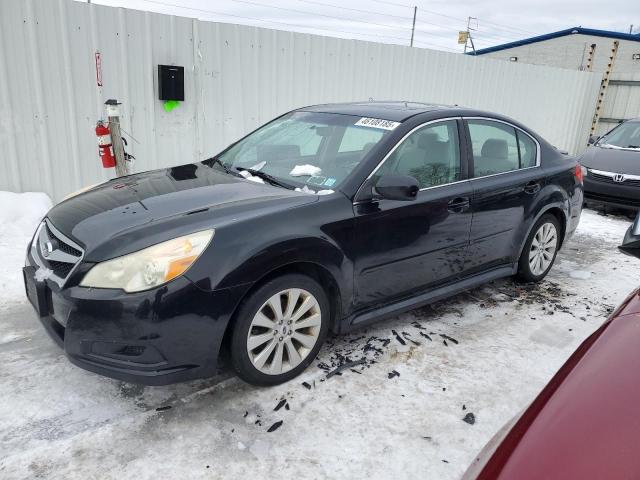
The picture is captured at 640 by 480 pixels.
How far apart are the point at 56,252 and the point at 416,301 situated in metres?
2.27

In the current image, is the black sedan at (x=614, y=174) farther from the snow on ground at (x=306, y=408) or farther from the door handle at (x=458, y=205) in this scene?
the door handle at (x=458, y=205)

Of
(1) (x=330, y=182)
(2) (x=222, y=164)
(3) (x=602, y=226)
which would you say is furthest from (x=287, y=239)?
(3) (x=602, y=226)

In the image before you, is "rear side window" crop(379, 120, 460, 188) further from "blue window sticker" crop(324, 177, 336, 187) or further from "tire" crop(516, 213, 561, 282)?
"tire" crop(516, 213, 561, 282)

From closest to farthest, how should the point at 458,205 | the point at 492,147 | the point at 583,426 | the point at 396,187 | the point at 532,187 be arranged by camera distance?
1. the point at 583,426
2. the point at 396,187
3. the point at 458,205
4. the point at 492,147
5. the point at 532,187

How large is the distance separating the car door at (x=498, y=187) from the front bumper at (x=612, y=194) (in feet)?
13.1

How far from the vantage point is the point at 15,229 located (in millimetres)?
5148

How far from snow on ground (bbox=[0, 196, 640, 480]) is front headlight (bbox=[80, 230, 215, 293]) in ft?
2.41

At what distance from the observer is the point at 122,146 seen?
17.8 ft

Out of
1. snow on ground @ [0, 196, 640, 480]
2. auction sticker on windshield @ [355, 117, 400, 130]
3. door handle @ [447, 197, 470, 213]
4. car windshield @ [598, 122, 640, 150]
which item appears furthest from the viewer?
car windshield @ [598, 122, 640, 150]

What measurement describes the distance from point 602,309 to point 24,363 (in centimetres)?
435

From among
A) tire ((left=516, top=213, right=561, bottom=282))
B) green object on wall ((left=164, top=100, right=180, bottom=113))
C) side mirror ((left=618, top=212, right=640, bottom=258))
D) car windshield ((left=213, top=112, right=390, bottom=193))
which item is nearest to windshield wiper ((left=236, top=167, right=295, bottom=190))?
car windshield ((left=213, top=112, right=390, bottom=193))

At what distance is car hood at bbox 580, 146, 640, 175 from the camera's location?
770 cm

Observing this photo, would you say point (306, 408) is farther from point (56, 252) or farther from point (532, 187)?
point (532, 187)

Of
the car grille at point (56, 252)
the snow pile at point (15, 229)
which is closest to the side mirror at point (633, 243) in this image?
the car grille at point (56, 252)
